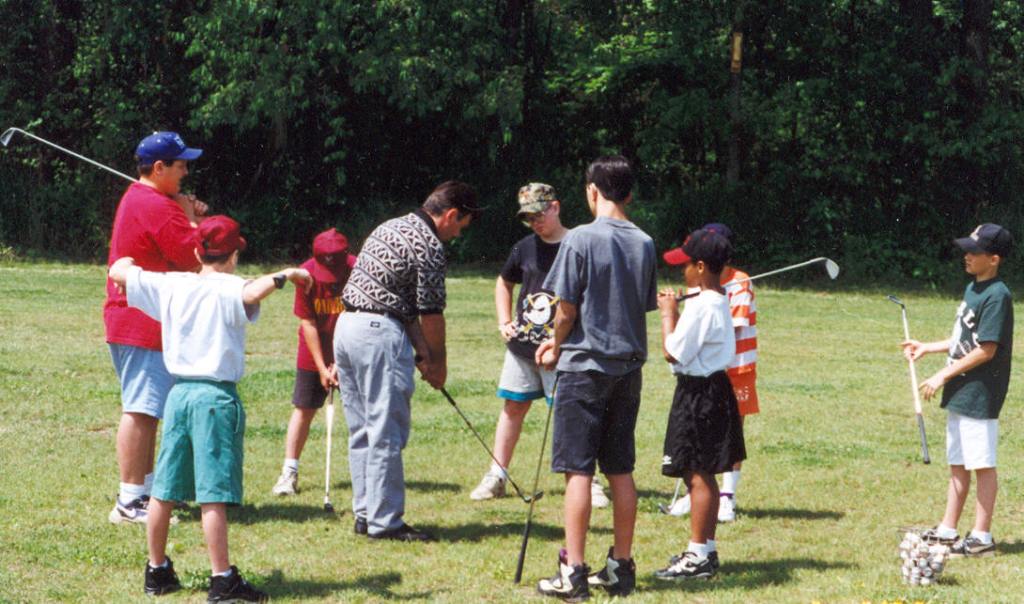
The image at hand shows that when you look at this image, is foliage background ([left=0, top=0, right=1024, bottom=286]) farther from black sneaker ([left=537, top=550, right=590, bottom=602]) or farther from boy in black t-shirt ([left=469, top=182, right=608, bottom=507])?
black sneaker ([left=537, top=550, right=590, bottom=602])

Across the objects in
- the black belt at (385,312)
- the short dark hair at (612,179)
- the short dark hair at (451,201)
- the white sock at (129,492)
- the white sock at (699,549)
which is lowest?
the white sock at (699,549)

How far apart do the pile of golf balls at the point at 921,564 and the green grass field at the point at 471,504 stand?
3.0 inches

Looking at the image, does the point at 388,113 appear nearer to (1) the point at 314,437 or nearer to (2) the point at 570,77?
(2) the point at 570,77

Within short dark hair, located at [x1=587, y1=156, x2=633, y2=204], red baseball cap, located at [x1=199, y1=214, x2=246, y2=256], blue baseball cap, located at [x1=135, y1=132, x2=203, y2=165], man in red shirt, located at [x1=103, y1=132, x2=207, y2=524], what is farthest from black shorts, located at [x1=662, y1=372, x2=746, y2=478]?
blue baseball cap, located at [x1=135, y1=132, x2=203, y2=165]

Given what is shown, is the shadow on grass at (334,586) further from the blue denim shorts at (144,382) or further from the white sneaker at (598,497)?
the white sneaker at (598,497)

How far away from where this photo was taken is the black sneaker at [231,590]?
5.82 metres

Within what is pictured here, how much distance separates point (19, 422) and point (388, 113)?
19.1 meters

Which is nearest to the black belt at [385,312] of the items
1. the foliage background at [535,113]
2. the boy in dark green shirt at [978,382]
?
the boy in dark green shirt at [978,382]

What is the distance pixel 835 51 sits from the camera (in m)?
28.0

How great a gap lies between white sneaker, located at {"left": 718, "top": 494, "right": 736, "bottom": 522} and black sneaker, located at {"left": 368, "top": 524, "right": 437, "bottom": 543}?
165cm

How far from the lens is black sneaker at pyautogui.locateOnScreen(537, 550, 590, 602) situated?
6008 millimetres

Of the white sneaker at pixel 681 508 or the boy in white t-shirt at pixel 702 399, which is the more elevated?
the boy in white t-shirt at pixel 702 399

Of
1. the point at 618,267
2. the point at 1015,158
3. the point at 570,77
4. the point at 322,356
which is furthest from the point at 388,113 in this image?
the point at 618,267

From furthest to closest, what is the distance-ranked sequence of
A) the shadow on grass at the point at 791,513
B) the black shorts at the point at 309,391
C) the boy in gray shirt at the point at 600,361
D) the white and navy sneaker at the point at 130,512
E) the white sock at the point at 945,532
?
the black shorts at the point at 309,391
the shadow on grass at the point at 791,513
the white and navy sneaker at the point at 130,512
the white sock at the point at 945,532
the boy in gray shirt at the point at 600,361
